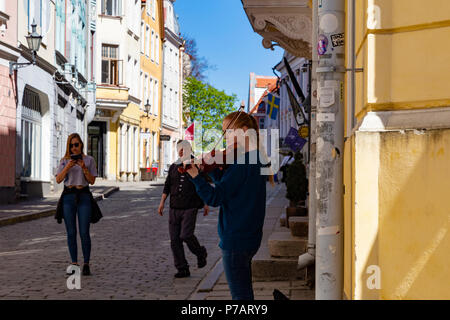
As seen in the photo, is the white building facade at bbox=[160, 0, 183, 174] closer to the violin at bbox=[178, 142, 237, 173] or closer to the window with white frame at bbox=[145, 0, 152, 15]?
the window with white frame at bbox=[145, 0, 152, 15]

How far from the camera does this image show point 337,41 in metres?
4.83

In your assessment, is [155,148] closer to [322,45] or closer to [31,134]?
[31,134]

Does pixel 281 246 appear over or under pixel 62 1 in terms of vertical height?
under

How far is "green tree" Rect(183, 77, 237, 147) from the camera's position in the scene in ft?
259

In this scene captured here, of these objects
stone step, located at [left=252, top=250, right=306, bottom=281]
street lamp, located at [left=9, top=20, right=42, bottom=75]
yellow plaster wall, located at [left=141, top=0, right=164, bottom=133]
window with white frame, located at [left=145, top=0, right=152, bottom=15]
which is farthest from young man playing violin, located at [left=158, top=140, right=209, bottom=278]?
window with white frame, located at [left=145, top=0, right=152, bottom=15]

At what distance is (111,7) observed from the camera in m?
39.9

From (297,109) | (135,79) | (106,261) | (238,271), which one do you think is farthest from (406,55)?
(135,79)

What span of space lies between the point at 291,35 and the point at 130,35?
103 feet

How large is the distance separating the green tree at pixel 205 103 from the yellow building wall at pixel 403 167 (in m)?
72.3

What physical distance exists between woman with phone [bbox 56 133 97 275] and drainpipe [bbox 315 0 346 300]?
4710mm

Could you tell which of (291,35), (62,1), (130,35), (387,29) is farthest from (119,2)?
(387,29)

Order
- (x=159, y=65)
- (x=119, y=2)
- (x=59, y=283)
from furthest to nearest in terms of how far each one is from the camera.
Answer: (x=159, y=65) < (x=119, y=2) < (x=59, y=283)

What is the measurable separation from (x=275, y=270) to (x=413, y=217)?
11.8ft
